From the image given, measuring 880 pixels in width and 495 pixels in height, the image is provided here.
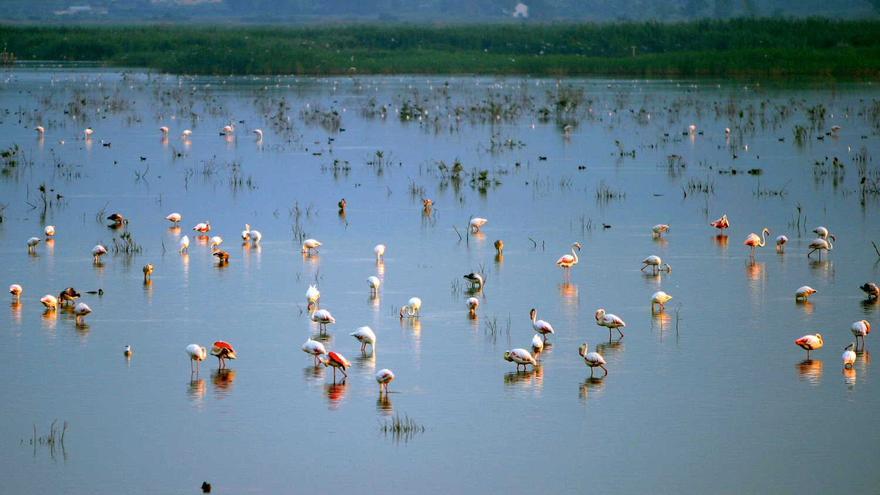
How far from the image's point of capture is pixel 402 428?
1151 centimetres

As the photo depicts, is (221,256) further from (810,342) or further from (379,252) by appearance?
(810,342)

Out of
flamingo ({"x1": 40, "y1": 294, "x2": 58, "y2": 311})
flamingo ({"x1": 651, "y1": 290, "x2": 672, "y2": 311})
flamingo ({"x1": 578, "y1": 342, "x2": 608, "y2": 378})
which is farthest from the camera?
flamingo ({"x1": 40, "y1": 294, "x2": 58, "y2": 311})

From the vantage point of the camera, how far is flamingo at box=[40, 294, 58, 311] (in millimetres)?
15805

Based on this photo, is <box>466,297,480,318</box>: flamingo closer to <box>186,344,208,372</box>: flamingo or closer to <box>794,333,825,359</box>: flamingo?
<box>186,344,208,372</box>: flamingo

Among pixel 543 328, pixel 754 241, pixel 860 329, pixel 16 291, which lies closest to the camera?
pixel 860 329

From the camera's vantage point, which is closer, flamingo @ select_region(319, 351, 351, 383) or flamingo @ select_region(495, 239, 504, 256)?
flamingo @ select_region(319, 351, 351, 383)

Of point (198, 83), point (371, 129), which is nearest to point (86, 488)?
point (371, 129)

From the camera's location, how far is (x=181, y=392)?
12617mm

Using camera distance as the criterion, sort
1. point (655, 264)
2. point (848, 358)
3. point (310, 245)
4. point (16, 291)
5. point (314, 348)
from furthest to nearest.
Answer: point (310, 245) < point (655, 264) < point (16, 291) < point (314, 348) < point (848, 358)

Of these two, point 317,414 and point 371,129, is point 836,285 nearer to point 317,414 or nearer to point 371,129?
point 317,414

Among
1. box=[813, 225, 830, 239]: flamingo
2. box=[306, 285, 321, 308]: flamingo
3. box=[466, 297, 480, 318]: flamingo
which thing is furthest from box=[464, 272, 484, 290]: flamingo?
box=[813, 225, 830, 239]: flamingo

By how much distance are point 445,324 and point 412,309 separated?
0.47 metres

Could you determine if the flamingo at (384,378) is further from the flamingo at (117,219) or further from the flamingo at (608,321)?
the flamingo at (117,219)

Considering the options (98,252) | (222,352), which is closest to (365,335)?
(222,352)
